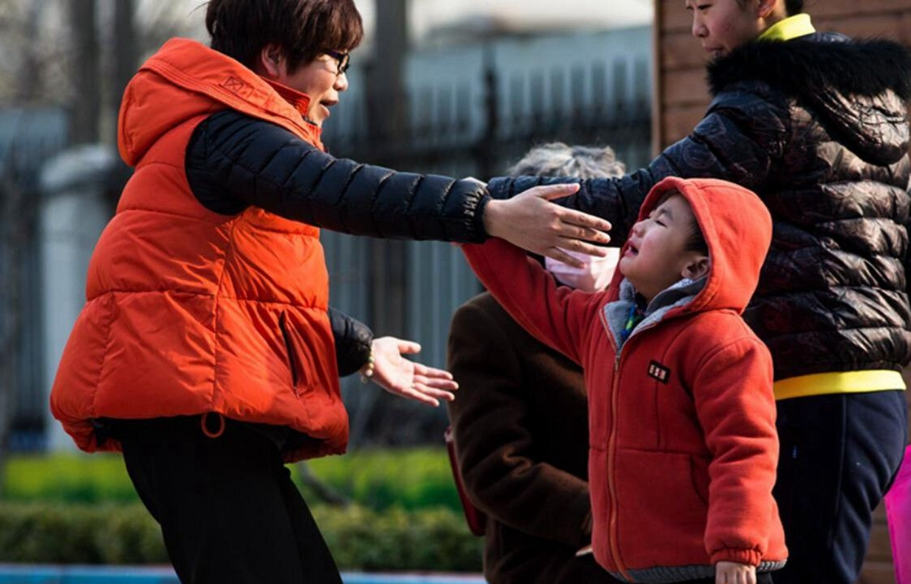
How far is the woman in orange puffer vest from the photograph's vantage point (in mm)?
3111

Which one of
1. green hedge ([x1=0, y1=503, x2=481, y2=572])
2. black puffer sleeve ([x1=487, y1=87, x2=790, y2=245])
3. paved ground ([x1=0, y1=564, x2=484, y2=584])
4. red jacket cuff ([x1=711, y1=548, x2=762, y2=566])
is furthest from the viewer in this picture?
green hedge ([x1=0, y1=503, x2=481, y2=572])

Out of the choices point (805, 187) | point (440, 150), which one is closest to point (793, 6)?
point (805, 187)

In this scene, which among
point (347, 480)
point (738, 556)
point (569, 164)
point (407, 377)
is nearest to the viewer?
point (738, 556)

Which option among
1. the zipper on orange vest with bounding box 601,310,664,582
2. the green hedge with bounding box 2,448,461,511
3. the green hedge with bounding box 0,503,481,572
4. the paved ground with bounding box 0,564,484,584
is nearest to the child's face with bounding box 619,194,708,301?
the zipper on orange vest with bounding box 601,310,664,582

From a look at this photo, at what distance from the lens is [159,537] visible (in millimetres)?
8570

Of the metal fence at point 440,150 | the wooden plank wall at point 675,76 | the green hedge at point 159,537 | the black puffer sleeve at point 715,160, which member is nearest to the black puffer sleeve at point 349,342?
the black puffer sleeve at point 715,160

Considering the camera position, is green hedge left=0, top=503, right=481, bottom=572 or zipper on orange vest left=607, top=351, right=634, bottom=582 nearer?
zipper on orange vest left=607, top=351, right=634, bottom=582

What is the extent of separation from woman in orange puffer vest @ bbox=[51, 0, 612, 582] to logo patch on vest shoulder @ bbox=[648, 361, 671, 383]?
17.1 inches

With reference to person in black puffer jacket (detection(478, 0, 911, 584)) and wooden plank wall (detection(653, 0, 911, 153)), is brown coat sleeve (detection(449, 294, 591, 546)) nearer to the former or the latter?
person in black puffer jacket (detection(478, 0, 911, 584))

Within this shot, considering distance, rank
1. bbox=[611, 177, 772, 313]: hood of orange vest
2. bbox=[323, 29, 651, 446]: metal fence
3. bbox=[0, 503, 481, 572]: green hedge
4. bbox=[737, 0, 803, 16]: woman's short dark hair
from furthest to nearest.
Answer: bbox=[323, 29, 651, 446]: metal fence < bbox=[0, 503, 481, 572]: green hedge < bbox=[737, 0, 803, 16]: woman's short dark hair < bbox=[611, 177, 772, 313]: hood of orange vest

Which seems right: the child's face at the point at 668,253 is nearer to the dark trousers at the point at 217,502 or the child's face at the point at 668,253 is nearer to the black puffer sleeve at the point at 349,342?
the black puffer sleeve at the point at 349,342

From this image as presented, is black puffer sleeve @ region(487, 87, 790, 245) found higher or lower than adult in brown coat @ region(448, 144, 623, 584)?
higher

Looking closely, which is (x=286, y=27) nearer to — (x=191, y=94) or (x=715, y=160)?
Answer: (x=191, y=94)

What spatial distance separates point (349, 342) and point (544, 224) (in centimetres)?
71
